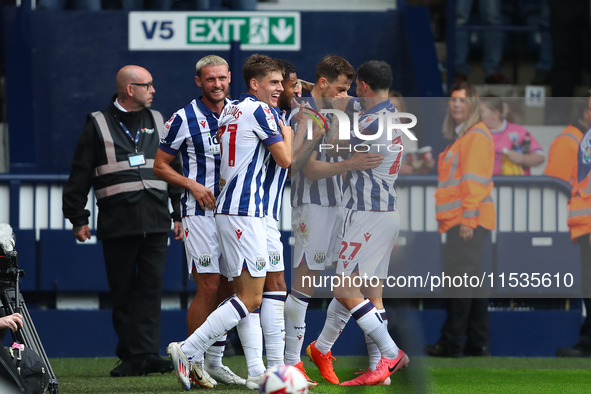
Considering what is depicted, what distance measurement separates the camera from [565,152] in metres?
4.89

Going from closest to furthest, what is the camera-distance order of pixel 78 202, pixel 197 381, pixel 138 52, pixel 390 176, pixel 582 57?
pixel 390 176, pixel 197 381, pixel 78 202, pixel 138 52, pixel 582 57

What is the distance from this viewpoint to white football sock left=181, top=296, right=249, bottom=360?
16.1ft

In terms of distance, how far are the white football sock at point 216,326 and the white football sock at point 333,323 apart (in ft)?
2.34

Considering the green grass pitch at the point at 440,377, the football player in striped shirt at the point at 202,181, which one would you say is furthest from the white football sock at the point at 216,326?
the football player in striped shirt at the point at 202,181

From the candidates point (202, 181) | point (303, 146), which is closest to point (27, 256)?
point (202, 181)

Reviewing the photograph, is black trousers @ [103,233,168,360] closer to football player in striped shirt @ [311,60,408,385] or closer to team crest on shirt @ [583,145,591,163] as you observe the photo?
football player in striped shirt @ [311,60,408,385]

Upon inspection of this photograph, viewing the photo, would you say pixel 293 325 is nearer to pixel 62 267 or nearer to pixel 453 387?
pixel 453 387

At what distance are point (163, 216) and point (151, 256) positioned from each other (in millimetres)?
269

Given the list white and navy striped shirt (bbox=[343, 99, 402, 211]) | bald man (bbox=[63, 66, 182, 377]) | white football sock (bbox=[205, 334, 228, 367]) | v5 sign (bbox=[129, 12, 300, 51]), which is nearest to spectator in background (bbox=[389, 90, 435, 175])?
white and navy striped shirt (bbox=[343, 99, 402, 211])

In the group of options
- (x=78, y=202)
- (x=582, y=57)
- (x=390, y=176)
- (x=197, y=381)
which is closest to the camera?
(x=390, y=176)

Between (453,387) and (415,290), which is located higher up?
(415,290)

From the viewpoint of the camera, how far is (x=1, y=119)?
9.30 metres

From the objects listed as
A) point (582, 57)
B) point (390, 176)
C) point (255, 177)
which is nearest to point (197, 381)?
point (255, 177)

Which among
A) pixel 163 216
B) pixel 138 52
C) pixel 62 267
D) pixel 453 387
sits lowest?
pixel 453 387
